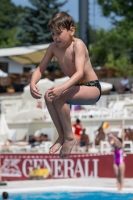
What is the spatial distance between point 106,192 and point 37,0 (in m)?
26.4

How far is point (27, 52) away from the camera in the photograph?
25781 mm

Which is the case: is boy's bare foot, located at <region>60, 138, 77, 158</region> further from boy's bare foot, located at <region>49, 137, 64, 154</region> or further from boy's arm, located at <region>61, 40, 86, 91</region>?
boy's arm, located at <region>61, 40, 86, 91</region>

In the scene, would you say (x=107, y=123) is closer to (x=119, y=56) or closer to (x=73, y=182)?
(x=73, y=182)

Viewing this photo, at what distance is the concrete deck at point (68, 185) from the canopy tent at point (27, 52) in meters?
9.29

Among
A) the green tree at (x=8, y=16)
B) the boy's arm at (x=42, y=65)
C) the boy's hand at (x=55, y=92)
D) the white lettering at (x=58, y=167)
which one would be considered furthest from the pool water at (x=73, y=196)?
the green tree at (x=8, y=16)

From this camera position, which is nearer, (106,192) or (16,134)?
(106,192)

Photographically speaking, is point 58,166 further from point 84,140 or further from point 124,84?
point 124,84

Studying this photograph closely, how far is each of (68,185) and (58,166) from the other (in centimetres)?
255

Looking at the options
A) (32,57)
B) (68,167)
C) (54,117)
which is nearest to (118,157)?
(68,167)

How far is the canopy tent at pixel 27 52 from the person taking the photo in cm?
2569

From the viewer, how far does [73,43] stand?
5.89 m

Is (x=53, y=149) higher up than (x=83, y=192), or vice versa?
(x=53, y=149)

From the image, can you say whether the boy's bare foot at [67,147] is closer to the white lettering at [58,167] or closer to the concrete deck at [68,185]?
the concrete deck at [68,185]

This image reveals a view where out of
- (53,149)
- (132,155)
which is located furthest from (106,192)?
(53,149)
